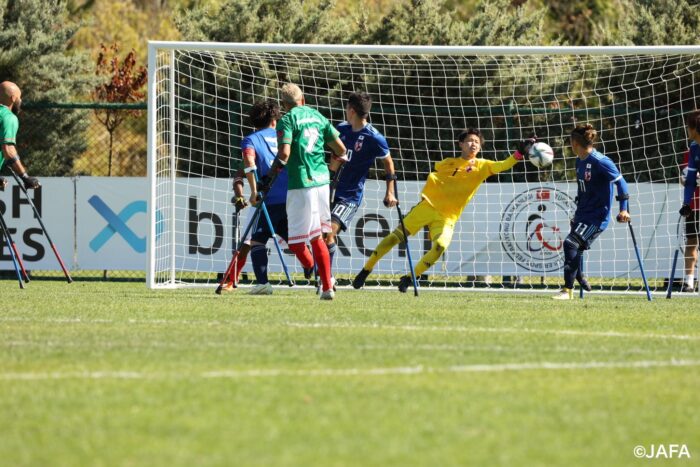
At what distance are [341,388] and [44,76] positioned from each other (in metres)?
15.3

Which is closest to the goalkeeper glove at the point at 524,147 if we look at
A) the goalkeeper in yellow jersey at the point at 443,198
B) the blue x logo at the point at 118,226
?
the goalkeeper in yellow jersey at the point at 443,198

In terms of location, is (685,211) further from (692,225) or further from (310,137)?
(310,137)

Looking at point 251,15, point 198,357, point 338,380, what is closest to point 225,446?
point 338,380

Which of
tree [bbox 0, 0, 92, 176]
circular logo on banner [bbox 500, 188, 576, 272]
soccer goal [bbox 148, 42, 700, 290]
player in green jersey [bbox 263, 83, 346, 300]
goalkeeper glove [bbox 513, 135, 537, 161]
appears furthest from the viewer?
tree [bbox 0, 0, 92, 176]

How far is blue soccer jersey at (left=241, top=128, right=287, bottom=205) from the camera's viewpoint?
39.2 ft

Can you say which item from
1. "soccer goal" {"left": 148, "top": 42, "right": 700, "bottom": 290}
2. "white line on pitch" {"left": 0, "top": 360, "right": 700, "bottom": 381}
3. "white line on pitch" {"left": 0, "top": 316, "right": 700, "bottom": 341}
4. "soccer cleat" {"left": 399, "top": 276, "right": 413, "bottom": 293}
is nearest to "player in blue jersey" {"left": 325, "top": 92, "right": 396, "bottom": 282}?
"soccer cleat" {"left": 399, "top": 276, "right": 413, "bottom": 293}

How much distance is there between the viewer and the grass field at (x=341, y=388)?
4090mm

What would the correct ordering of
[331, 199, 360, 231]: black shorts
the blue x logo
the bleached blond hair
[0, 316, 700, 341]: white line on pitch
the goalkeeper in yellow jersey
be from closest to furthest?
[0, 316, 700, 341]: white line on pitch, the bleached blond hair, [331, 199, 360, 231]: black shorts, the goalkeeper in yellow jersey, the blue x logo

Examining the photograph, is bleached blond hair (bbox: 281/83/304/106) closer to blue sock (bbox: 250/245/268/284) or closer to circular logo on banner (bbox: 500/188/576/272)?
blue sock (bbox: 250/245/268/284)

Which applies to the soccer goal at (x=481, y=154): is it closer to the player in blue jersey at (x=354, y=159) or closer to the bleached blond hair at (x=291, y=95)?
the player in blue jersey at (x=354, y=159)

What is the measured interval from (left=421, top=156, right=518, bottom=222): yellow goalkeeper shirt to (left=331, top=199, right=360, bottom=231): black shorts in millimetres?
883

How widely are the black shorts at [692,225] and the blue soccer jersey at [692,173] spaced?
1.68m

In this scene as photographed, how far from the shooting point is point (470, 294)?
42.5ft

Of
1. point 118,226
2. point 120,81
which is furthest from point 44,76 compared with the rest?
point 120,81
